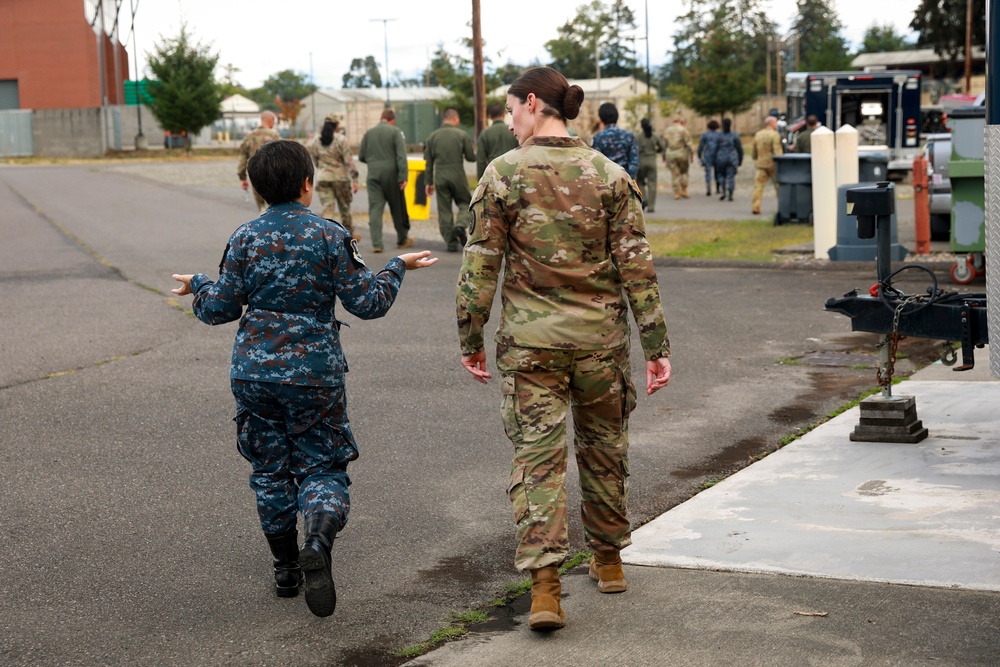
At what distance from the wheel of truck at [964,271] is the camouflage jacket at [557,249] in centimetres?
930

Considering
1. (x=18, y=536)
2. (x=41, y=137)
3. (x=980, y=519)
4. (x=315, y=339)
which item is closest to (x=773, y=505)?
(x=980, y=519)

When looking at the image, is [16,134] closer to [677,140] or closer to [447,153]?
[677,140]

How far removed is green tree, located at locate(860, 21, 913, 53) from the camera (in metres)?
132

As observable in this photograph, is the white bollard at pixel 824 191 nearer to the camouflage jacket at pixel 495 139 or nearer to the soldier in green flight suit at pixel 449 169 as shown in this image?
the camouflage jacket at pixel 495 139

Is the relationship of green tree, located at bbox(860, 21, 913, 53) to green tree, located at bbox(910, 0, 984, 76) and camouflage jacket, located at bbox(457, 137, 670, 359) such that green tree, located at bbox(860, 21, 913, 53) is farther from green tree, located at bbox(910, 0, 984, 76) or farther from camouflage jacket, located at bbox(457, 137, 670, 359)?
camouflage jacket, located at bbox(457, 137, 670, 359)

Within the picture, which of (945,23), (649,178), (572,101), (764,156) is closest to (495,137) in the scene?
(764,156)

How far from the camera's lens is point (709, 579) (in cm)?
471

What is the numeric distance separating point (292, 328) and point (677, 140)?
2401cm

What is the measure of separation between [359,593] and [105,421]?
11.6 ft

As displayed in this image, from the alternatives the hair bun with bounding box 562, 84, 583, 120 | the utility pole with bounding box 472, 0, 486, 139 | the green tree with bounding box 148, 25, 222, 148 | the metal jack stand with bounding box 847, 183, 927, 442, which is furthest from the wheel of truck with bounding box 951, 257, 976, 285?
the green tree with bounding box 148, 25, 222, 148

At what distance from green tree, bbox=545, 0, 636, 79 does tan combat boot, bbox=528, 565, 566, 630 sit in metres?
95.2

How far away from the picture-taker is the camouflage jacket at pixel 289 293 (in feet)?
14.4

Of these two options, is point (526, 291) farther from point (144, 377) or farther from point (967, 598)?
point (144, 377)

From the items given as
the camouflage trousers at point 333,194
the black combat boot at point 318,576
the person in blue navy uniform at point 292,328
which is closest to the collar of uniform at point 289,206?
the person in blue navy uniform at point 292,328
